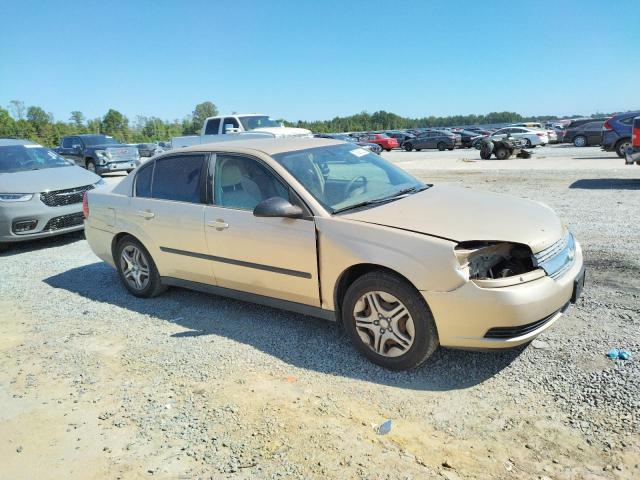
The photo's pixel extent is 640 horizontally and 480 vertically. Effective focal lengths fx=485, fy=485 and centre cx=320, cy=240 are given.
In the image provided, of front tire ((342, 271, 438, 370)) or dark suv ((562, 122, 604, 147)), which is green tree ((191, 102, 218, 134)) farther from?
front tire ((342, 271, 438, 370))

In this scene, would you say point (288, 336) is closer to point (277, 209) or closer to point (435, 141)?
point (277, 209)

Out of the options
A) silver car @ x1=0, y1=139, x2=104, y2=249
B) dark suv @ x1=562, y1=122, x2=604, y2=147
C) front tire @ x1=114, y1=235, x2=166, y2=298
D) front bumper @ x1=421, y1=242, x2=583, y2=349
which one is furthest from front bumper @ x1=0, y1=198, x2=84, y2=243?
dark suv @ x1=562, y1=122, x2=604, y2=147

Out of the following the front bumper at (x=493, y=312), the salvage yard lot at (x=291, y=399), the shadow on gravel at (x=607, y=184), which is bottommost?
the salvage yard lot at (x=291, y=399)

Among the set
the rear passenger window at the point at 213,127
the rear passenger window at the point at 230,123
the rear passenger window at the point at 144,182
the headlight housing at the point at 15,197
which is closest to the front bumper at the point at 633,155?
the rear passenger window at the point at 144,182

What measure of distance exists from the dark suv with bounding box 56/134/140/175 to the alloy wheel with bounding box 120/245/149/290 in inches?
605

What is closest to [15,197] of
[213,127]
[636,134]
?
[213,127]

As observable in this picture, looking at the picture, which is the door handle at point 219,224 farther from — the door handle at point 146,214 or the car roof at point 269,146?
the door handle at point 146,214

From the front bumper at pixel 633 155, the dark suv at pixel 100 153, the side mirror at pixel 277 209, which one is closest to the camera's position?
the side mirror at pixel 277 209

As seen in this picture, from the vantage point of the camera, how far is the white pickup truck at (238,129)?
16.8 meters

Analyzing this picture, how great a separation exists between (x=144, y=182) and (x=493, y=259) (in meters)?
3.64

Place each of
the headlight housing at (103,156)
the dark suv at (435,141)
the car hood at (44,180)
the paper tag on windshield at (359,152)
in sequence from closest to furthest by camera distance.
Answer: the paper tag on windshield at (359,152) < the car hood at (44,180) < the headlight housing at (103,156) < the dark suv at (435,141)

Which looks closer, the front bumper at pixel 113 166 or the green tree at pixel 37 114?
the front bumper at pixel 113 166

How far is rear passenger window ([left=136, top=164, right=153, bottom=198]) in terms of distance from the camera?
508cm

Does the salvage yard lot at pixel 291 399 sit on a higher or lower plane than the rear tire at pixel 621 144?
lower
